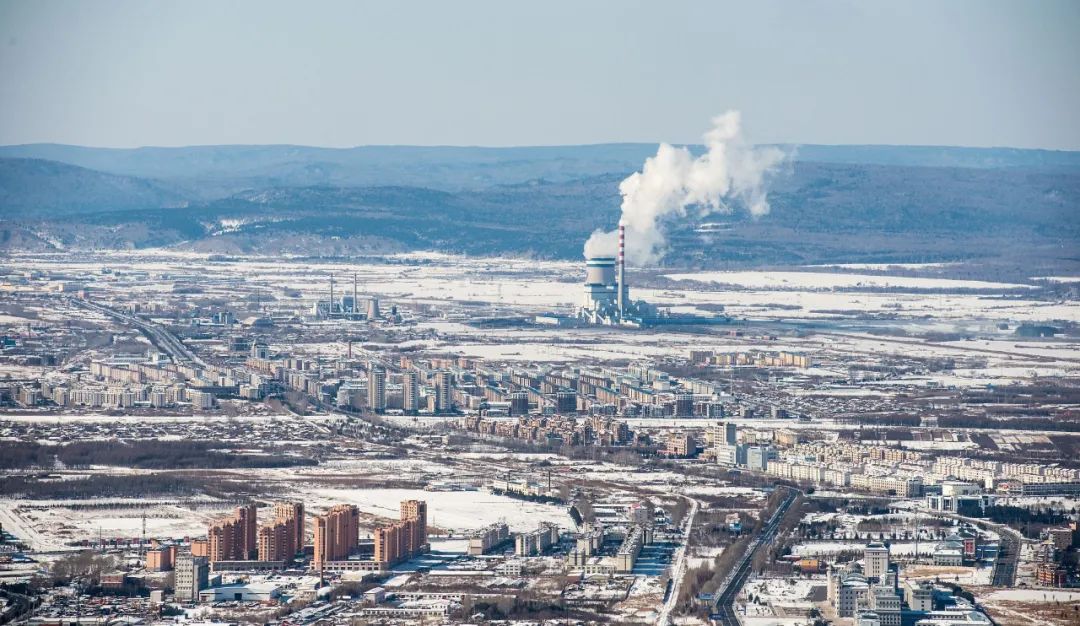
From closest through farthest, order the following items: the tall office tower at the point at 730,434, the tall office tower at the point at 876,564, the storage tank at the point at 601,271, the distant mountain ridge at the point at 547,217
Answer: the tall office tower at the point at 876,564
the tall office tower at the point at 730,434
the storage tank at the point at 601,271
the distant mountain ridge at the point at 547,217

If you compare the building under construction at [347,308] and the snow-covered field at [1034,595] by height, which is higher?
the building under construction at [347,308]

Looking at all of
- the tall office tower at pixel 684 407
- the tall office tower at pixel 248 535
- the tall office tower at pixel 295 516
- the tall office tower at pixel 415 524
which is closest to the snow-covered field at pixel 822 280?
the tall office tower at pixel 684 407

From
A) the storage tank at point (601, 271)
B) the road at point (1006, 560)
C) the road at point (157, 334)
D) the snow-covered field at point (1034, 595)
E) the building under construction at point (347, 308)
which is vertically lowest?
the snow-covered field at point (1034, 595)

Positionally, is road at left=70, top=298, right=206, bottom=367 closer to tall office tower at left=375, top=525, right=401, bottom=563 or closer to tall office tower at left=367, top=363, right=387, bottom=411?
tall office tower at left=367, top=363, right=387, bottom=411

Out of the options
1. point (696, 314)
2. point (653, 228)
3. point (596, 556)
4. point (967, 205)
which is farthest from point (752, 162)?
point (596, 556)

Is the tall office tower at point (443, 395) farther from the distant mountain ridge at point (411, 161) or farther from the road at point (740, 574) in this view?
the distant mountain ridge at point (411, 161)
